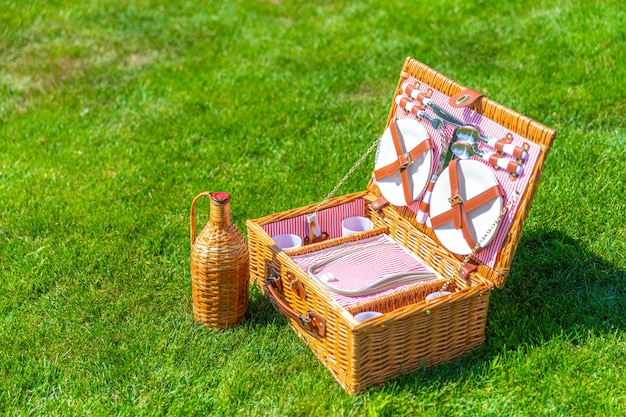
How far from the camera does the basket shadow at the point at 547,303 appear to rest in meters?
3.40

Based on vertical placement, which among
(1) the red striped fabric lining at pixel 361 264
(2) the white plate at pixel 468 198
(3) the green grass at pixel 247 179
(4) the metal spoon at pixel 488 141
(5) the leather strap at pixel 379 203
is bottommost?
(3) the green grass at pixel 247 179

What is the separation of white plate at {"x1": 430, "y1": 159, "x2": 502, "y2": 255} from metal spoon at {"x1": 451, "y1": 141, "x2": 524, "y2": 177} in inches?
1.5

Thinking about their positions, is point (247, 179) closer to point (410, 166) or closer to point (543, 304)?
point (410, 166)

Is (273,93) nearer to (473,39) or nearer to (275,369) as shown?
(473,39)

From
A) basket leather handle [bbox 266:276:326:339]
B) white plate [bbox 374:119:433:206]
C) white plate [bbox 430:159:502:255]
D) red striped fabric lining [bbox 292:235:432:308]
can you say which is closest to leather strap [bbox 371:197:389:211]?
white plate [bbox 374:119:433:206]

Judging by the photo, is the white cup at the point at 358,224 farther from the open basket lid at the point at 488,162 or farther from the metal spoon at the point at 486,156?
the metal spoon at the point at 486,156

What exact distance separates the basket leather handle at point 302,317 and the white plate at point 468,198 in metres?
0.70

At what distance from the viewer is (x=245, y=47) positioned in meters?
6.98

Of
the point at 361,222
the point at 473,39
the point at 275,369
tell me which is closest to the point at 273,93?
the point at 473,39

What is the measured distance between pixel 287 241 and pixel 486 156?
44.7 inches

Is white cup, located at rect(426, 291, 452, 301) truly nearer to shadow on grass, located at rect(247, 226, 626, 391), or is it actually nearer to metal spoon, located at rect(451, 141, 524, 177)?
shadow on grass, located at rect(247, 226, 626, 391)

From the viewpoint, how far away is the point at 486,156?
3.32 metres

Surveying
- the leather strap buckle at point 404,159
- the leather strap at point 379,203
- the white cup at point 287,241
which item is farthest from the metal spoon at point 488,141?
the white cup at point 287,241

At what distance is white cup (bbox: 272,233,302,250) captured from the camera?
3.88 metres
